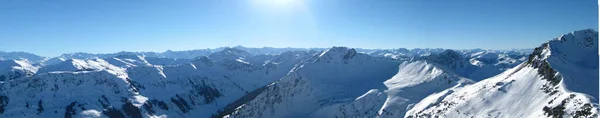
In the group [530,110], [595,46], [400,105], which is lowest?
[400,105]

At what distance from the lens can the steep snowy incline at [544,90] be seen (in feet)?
356

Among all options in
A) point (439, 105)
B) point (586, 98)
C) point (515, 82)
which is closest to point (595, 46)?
point (515, 82)

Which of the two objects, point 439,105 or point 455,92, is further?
point 455,92

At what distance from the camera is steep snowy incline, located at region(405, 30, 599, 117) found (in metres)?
108

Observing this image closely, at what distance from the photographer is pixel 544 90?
124125 millimetres

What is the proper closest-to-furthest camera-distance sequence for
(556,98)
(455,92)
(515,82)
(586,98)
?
(586,98)
(556,98)
(515,82)
(455,92)

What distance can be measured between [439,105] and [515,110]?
4029 centimetres

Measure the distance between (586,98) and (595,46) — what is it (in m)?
83.1

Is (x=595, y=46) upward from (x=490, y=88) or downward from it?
upward

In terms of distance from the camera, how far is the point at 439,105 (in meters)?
164

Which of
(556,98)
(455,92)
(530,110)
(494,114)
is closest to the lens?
(556,98)

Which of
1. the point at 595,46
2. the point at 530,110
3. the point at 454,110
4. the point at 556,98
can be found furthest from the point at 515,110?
the point at 595,46

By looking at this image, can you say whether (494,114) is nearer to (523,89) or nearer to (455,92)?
(523,89)

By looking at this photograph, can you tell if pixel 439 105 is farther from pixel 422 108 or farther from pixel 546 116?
pixel 546 116
